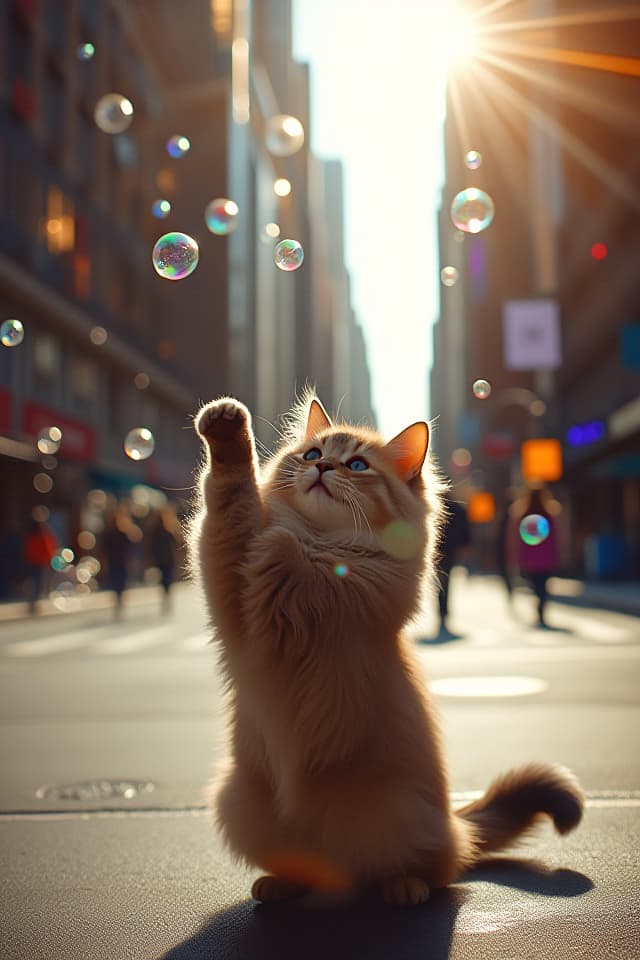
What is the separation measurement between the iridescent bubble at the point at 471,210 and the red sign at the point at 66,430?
851 inches

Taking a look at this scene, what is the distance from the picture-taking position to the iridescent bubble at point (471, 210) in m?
8.65

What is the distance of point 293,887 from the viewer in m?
3.46

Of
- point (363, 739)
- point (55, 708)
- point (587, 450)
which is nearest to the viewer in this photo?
point (363, 739)

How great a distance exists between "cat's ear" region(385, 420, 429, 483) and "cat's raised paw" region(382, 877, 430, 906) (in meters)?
1.45

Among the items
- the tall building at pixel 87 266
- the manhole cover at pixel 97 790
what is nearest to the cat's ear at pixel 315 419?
the manhole cover at pixel 97 790

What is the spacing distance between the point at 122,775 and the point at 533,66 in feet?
160

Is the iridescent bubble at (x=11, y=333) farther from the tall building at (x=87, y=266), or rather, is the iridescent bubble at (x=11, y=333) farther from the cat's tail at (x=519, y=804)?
the cat's tail at (x=519, y=804)

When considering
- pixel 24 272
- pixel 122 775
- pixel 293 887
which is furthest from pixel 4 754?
pixel 24 272

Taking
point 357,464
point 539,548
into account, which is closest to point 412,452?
point 357,464

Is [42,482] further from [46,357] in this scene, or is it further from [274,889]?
[274,889]

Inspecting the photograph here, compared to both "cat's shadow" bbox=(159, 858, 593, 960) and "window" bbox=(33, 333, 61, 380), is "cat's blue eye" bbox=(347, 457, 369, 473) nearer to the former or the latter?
"cat's shadow" bbox=(159, 858, 593, 960)

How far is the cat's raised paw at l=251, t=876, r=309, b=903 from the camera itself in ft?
11.3

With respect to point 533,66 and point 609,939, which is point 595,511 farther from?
point 609,939

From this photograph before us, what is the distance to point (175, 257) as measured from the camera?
7035 millimetres
